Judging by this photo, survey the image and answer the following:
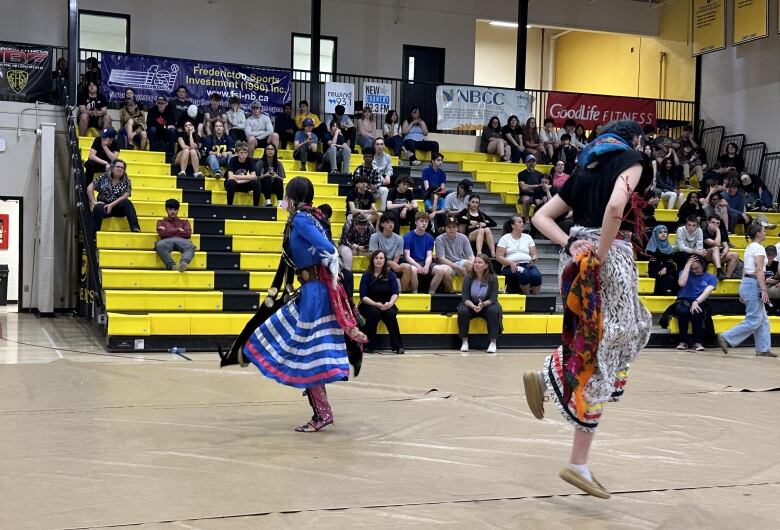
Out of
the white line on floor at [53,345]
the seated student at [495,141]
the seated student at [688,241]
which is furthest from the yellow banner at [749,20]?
the white line on floor at [53,345]

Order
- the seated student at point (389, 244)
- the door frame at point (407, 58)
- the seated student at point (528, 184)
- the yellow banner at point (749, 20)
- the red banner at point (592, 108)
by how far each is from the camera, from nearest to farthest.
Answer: the seated student at point (389, 244) < the seated student at point (528, 184) < the yellow banner at point (749, 20) < the red banner at point (592, 108) < the door frame at point (407, 58)

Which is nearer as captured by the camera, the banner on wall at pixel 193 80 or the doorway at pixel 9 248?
the banner on wall at pixel 193 80

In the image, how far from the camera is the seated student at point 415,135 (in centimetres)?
1589

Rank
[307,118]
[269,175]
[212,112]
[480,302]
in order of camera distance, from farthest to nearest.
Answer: [307,118], [212,112], [269,175], [480,302]

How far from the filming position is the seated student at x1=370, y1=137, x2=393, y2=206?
42.2 ft

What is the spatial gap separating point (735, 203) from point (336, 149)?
696cm

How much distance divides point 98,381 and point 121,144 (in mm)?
7584

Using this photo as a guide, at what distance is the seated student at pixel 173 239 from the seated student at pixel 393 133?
215 inches

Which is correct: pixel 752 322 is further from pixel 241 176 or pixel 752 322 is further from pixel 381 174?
pixel 241 176

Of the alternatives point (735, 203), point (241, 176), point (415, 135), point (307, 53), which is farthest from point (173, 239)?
point (735, 203)

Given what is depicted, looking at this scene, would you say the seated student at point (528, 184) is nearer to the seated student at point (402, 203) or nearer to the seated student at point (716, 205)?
the seated student at point (402, 203)

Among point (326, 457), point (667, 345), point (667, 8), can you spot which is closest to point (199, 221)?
point (667, 345)

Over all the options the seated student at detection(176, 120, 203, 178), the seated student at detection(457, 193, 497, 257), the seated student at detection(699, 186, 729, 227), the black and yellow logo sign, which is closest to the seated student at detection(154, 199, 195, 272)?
the seated student at detection(176, 120, 203, 178)

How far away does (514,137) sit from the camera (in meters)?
16.8
